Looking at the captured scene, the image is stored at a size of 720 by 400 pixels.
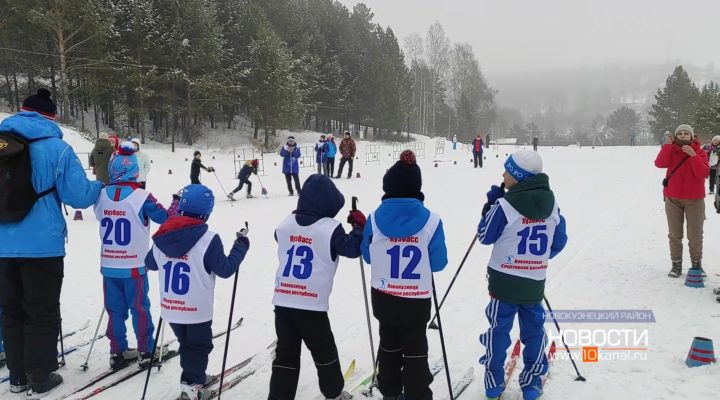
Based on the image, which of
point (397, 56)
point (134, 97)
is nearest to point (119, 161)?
point (134, 97)

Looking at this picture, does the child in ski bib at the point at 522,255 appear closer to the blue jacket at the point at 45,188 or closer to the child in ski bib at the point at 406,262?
the child in ski bib at the point at 406,262

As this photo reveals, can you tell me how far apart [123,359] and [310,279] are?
215cm

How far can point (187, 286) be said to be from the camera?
346 cm

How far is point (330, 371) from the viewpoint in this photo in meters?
3.45

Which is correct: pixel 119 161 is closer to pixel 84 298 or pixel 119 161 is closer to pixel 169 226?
pixel 169 226

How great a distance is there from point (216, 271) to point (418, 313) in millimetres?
1519

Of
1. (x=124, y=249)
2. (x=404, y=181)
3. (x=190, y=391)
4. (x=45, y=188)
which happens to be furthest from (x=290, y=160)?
(x=404, y=181)

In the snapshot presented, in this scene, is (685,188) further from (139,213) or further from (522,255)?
(139,213)

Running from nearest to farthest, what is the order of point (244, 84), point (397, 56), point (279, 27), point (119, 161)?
point (119, 161) → point (244, 84) → point (279, 27) → point (397, 56)

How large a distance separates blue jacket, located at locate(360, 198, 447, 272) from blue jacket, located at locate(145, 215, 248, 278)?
1154 mm

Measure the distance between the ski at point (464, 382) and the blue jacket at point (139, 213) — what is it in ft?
9.45

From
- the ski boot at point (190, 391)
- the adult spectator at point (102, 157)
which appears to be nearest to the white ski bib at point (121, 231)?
the ski boot at point (190, 391)

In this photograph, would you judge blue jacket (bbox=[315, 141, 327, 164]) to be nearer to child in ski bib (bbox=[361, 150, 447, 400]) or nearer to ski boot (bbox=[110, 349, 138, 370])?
ski boot (bbox=[110, 349, 138, 370])

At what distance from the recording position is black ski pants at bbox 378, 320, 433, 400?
10.8 ft
